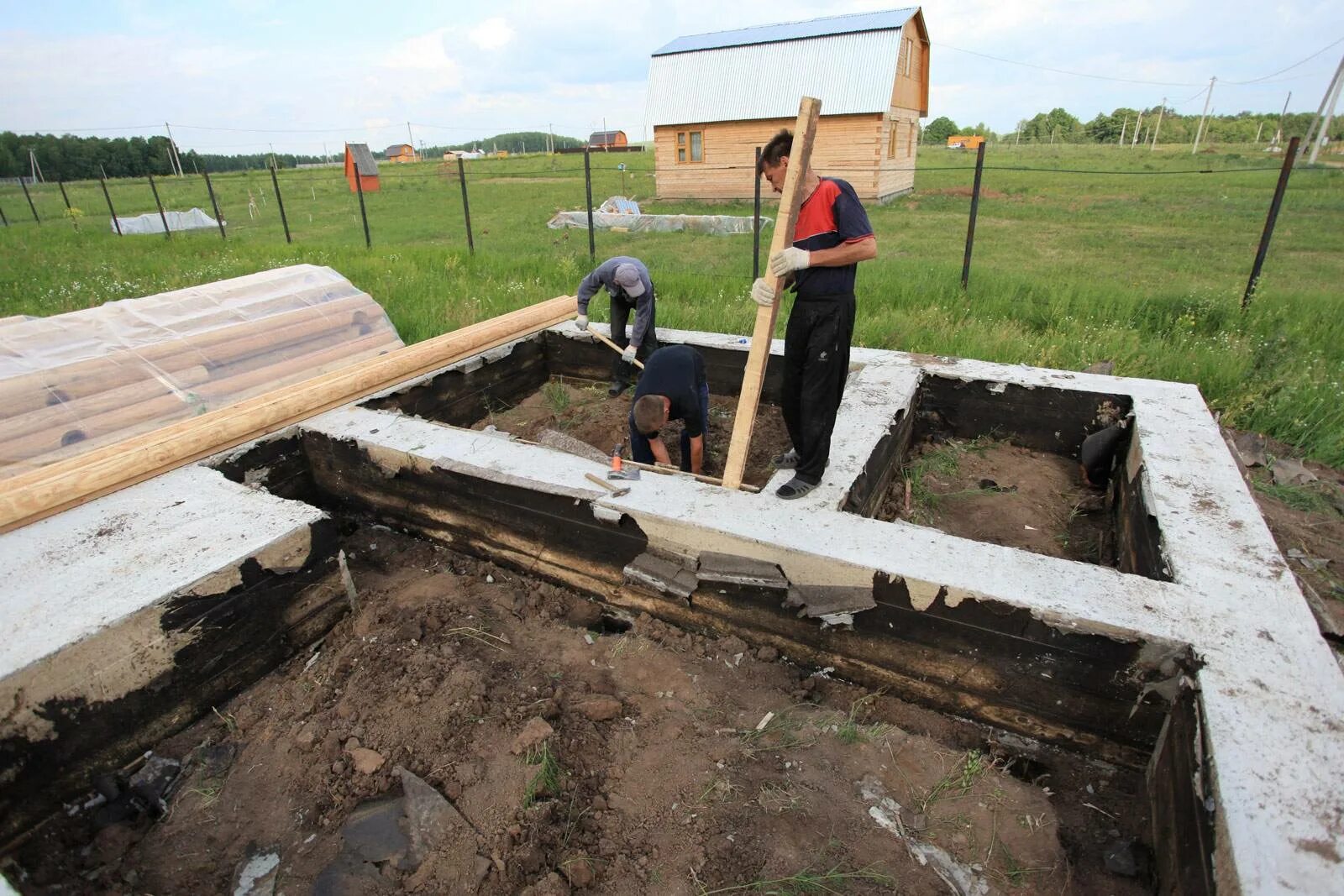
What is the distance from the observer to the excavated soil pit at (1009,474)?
139 inches

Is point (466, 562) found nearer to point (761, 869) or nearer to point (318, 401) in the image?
point (318, 401)

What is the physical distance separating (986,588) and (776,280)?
58.1 inches

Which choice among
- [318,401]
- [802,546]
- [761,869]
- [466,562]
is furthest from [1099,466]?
[318,401]

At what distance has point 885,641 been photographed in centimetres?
255

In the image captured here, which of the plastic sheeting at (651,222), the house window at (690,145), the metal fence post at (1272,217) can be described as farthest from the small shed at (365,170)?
the metal fence post at (1272,217)

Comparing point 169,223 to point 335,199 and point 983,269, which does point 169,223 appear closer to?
point 335,199

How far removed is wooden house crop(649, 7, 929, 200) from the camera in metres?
19.5

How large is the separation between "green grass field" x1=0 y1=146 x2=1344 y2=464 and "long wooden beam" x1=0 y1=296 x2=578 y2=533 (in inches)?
82.1

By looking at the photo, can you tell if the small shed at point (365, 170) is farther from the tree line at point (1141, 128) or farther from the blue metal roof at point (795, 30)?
the tree line at point (1141, 128)

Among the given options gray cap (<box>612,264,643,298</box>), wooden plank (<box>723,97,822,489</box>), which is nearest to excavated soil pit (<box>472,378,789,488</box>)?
gray cap (<box>612,264,643,298</box>)

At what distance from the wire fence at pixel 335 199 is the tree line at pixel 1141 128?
100 feet

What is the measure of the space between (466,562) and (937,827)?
8.05 ft

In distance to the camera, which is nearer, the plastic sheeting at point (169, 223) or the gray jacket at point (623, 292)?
the gray jacket at point (623, 292)

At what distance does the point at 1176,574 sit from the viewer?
2428 millimetres
